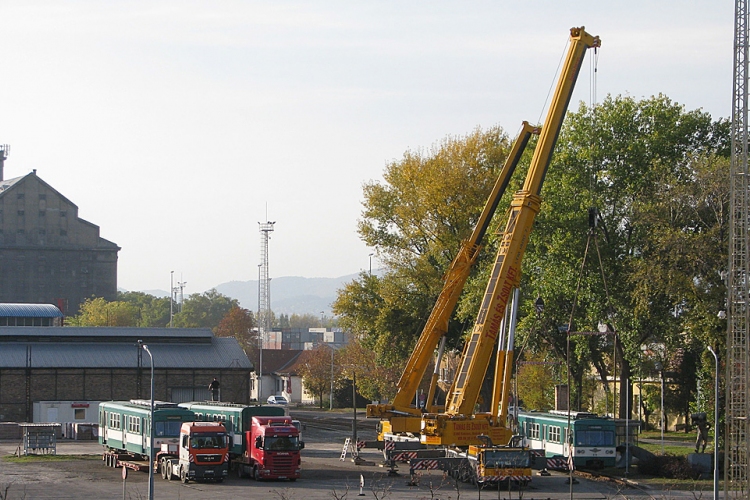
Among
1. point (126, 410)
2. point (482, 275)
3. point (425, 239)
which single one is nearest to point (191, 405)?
point (126, 410)

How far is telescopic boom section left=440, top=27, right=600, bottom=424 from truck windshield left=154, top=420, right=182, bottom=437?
1060cm

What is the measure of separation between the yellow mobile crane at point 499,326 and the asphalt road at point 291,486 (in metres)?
2.10

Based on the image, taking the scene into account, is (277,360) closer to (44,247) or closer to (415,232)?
(44,247)

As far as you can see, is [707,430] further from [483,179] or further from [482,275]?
[483,179]

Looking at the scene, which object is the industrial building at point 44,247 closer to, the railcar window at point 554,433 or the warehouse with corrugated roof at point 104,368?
the warehouse with corrugated roof at point 104,368

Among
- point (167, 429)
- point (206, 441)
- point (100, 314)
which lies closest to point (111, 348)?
point (167, 429)

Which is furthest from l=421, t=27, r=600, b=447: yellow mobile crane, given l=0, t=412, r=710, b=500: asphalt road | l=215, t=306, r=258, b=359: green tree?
l=215, t=306, r=258, b=359: green tree

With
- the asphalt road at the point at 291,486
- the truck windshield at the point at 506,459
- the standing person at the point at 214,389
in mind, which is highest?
the standing person at the point at 214,389

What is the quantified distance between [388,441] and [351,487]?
4.32 meters

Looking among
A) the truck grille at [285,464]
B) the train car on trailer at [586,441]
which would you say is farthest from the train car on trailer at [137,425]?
the train car on trailer at [586,441]

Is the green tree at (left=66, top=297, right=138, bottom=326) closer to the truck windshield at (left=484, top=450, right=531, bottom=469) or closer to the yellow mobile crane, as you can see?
the yellow mobile crane

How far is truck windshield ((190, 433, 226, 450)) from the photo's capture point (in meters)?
41.9

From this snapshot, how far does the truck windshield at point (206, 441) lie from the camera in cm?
4194

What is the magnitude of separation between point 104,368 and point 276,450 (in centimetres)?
3080
